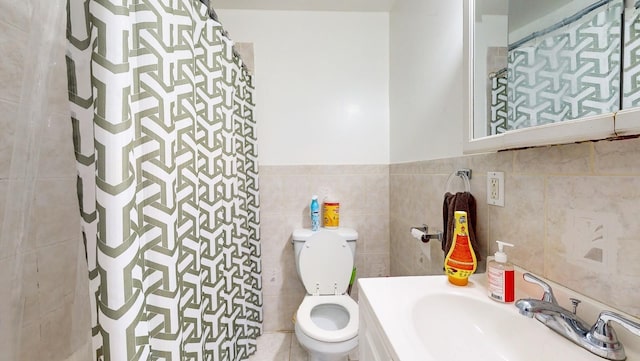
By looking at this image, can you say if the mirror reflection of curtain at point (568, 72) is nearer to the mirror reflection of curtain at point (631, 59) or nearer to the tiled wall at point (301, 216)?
the mirror reflection of curtain at point (631, 59)

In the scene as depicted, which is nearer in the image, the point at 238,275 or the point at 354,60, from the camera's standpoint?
the point at 238,275

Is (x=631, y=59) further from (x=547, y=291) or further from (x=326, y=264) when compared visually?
(x=326, y=264)

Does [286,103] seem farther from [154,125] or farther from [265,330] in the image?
[265,330]

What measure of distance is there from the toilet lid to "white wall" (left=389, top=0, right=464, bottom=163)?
682 mm

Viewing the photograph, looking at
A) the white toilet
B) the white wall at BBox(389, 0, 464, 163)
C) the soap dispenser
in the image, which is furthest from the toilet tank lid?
the soap dispenser

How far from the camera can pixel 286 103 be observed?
1.80 meters

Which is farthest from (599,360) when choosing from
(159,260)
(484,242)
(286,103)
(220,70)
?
(286,103)

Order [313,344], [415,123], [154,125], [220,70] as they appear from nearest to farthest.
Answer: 1. [154,125]
2. [220,70]
3. [313,344]
4. [415,123]

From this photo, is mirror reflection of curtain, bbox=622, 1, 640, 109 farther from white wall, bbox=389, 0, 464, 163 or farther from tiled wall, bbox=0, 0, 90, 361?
tiled wall, bbox=0, 0, 90, 361

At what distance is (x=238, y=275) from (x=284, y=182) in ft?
2.32

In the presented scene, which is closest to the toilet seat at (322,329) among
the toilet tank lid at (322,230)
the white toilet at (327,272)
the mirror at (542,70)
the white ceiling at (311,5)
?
the white toilet at (327,272)

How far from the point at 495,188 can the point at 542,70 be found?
349 millimetres

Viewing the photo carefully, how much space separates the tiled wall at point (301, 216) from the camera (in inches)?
71.1

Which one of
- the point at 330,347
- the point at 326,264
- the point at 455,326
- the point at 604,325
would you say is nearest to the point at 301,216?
the point at 326,264
